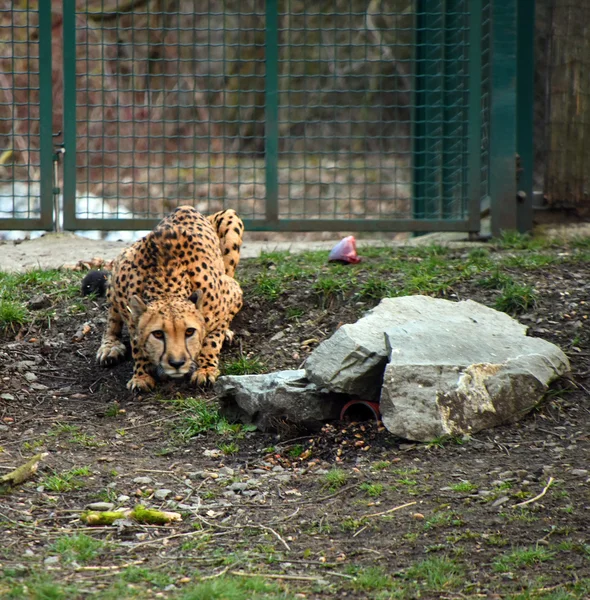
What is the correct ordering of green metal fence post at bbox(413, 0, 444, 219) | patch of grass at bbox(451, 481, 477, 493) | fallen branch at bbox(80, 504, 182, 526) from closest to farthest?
fallen branch at bbox(80, 504, 182, 526) → patch of grass at bbox(451, 481, 477, 493) → green metal fence post at bbox(413, 0, 444, 219)

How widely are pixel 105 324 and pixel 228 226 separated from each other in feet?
3.54

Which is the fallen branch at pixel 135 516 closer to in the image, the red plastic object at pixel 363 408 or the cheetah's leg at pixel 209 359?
the red plastic object at pixel 363 408

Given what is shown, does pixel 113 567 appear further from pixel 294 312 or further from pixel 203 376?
pixel 294 312

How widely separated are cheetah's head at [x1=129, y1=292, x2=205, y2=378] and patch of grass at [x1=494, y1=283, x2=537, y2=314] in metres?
1.86

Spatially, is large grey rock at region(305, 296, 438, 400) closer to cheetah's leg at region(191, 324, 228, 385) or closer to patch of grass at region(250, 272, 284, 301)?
cheetah's leg at region(191, 324, 228, 385)

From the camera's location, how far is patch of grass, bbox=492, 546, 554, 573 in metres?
3.54

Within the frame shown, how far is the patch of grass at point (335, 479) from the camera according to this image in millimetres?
4379

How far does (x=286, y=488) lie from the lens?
176 inches

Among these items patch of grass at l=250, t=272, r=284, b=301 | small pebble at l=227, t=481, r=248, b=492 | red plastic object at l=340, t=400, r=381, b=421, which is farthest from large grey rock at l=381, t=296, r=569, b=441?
patch of grass at l=250, t=272, r=284, b=301


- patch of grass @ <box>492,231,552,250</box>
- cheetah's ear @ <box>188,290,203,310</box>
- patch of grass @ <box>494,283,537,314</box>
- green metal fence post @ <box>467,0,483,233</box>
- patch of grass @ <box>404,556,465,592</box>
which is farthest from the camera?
green metal fence post @ <box>467,0,483,233</box>

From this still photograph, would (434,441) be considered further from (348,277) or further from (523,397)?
(348,277)

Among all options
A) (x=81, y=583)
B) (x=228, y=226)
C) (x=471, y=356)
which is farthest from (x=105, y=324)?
(x=81, y=583)

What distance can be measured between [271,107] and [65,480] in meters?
4.25

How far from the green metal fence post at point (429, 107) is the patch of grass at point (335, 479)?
13.4 ft
